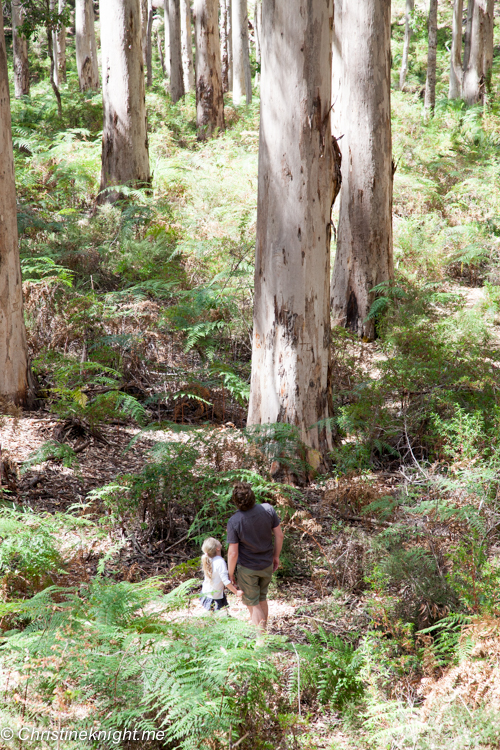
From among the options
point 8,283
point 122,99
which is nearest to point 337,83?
point 122,99

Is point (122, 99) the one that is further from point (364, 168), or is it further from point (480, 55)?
point (480, 55)

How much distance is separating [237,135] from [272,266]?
35.2 ft

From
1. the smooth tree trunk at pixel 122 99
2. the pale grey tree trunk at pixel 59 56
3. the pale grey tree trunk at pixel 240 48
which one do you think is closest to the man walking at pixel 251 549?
the smooth tree trunk at pixel 122 99

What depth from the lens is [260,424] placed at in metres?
5.98

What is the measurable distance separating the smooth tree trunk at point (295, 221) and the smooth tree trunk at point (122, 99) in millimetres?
6280

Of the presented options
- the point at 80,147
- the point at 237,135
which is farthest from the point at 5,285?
the point at 237,135

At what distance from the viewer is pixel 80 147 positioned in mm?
13539

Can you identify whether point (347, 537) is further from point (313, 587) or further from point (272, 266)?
point (272, 266)

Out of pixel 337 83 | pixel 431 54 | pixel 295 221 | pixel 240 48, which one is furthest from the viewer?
pixel 240 48

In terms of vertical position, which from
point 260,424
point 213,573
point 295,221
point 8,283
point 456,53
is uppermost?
point 456,53

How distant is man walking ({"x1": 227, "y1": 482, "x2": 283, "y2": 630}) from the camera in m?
4.06

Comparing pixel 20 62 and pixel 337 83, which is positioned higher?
pixel 20 62

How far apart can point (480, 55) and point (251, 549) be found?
18.9 m

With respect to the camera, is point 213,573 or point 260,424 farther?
point 260,424
